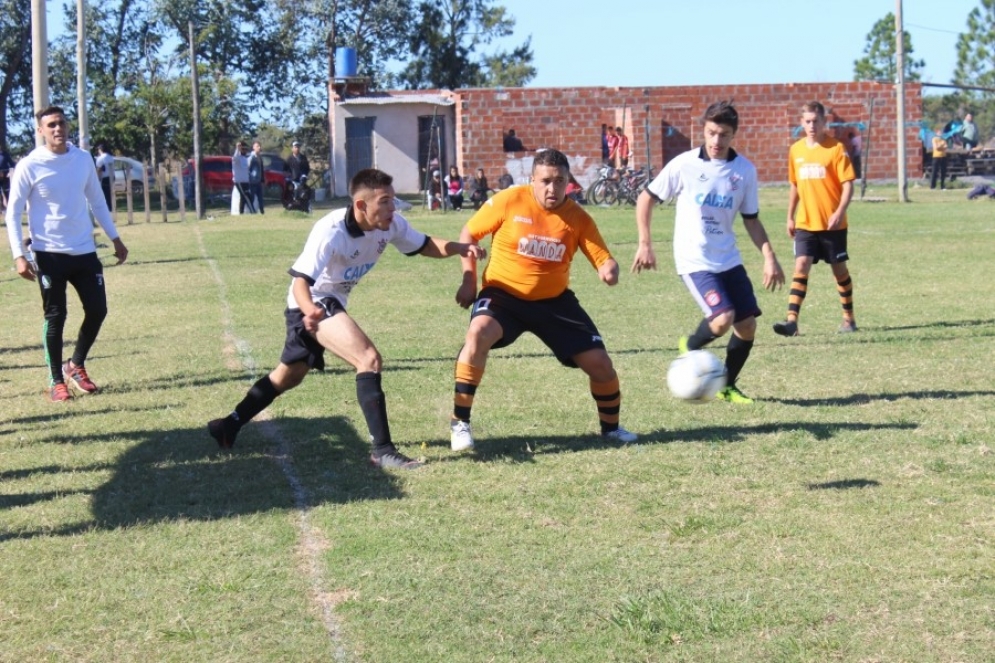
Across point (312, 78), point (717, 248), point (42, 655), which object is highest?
point (312, 78)

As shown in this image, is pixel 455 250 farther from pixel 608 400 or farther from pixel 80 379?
pixel 80 379

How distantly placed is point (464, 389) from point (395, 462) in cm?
70

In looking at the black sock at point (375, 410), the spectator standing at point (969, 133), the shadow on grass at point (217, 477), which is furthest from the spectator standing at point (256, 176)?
the black sock at point (375, 410)

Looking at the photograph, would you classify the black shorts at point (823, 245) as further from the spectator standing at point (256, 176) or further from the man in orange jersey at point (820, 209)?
the spectator standing at point (256, 176)

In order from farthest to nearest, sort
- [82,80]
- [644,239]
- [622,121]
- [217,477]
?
[622,121]
[82,80]
[644,239]
[217,477]

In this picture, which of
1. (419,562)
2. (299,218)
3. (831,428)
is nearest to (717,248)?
(831,428)

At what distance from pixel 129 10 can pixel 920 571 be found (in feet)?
192

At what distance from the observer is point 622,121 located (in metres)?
43.0

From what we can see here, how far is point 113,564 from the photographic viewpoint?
529 cm

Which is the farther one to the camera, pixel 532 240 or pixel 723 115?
pixel 723 115

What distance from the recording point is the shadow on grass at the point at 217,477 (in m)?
6.07

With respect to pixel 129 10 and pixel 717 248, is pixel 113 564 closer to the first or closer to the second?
pixel 717 248

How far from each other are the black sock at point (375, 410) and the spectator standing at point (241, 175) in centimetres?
2772

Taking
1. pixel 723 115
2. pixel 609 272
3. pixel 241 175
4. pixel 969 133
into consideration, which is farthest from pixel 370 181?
pixel 969 133
